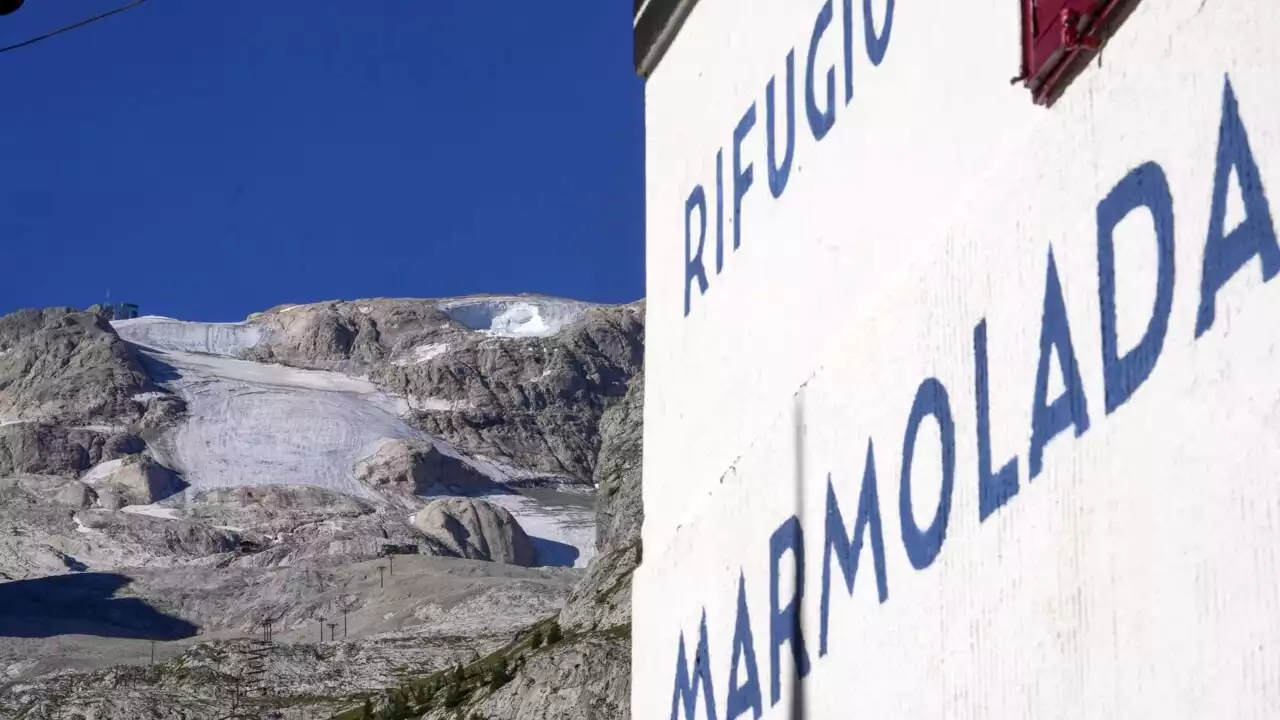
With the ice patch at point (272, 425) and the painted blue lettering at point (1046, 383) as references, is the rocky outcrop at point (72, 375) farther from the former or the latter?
the painted blue lettering at point (1046, 383)

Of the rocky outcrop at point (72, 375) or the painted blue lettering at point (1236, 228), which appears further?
the rocky outcrop at point (72, 375)

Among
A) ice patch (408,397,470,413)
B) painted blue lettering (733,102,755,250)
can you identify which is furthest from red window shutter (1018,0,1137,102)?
ice patch (408,397,470,413)

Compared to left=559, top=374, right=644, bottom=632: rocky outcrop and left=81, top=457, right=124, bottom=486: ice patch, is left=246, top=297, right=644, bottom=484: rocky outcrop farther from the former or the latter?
left=559, top=374, right=644, bottom=632: rocky outcrop

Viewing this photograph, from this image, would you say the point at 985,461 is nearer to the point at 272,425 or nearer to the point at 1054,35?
the point at 1054,35

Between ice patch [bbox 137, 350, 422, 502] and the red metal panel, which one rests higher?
ice patch [bbox 137, 350, 422, 502]

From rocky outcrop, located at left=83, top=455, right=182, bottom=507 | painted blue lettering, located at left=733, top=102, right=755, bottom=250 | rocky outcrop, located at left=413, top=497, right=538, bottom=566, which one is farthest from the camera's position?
rocky outcrop, located at left=83, top=455, right=182, bottom=507

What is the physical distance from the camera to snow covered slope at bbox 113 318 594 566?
340ft

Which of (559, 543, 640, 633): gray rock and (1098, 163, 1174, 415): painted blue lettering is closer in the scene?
(1098, 163, 1174, 415): painted blue lettering

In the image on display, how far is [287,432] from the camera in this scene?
117 metres

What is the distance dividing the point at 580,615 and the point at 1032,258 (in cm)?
3077

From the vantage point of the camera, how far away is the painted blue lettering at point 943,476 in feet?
13.4

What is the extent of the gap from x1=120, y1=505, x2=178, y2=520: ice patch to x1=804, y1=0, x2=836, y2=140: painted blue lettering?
3473 inches

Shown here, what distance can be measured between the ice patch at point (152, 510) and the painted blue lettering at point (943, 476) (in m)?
89.4

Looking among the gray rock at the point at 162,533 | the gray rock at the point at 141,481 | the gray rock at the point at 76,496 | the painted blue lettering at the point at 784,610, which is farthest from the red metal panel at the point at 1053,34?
the gray rock at the point at 141,481
